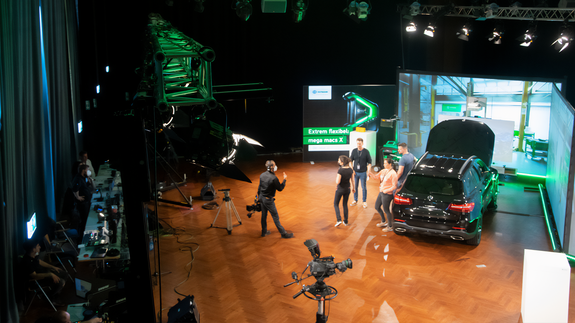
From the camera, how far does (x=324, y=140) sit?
14.3 meters

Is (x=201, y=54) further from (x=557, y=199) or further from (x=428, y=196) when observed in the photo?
(x=557, y=199)

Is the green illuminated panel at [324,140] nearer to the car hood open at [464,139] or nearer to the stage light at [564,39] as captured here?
the car hood open at [464,139]

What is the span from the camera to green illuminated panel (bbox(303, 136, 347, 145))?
1425 centimetres

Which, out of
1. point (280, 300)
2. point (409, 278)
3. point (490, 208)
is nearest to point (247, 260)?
point (280, 300)

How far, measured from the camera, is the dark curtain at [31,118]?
18.9 feet

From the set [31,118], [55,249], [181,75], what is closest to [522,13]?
[181,75]

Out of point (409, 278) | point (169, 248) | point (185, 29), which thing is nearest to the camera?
point (409, 278)

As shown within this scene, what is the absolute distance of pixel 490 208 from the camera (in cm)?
966

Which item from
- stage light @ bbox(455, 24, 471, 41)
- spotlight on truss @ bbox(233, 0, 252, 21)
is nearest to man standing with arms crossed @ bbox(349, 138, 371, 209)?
spotlight on truss @ bbox(233, 0, 252, 21)

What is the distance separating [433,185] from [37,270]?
6366mm

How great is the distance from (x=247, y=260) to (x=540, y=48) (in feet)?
29.6

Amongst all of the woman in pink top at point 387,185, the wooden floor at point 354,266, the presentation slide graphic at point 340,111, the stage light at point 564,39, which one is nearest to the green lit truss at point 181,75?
the wooden floor at point 354,266

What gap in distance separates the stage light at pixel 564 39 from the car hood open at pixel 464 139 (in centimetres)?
241

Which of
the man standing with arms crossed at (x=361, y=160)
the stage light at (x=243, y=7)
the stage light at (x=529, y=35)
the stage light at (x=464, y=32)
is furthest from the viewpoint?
the stage light at (x=464, y=32)
